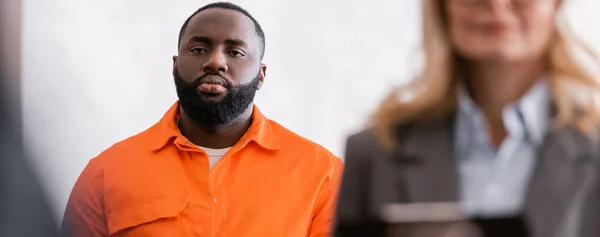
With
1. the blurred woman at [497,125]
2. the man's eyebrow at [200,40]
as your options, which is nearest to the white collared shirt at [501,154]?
the blurred woman at [497,125]

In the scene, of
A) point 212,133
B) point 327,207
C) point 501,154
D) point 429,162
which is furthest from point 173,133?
point 501,154

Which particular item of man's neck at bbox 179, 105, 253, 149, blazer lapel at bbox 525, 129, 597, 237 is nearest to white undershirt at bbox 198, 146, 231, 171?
man's neck at bbox 179, 105, 253, 149

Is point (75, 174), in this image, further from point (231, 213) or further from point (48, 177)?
point (231, 213)

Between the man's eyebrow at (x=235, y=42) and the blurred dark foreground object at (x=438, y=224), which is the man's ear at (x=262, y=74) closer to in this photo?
the man's eyebrow at (x=235, y=42)

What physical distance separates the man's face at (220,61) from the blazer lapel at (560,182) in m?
0.54

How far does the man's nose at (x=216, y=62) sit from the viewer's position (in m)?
1.47

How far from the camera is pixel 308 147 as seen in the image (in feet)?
4.76

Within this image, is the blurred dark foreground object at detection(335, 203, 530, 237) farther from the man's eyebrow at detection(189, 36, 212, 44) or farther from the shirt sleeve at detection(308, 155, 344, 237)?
the man's eyebrow at detection(189, 36, 212, 44)

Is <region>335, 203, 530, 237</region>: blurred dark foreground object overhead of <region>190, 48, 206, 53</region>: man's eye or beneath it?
beneath

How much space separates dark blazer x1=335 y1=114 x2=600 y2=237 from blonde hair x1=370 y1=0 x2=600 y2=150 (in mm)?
18

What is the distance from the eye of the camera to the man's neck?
1535 mm

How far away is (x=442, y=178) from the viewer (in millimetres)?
1275

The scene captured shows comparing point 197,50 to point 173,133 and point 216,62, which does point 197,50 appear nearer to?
point 216,62

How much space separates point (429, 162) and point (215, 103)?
0.45 m
